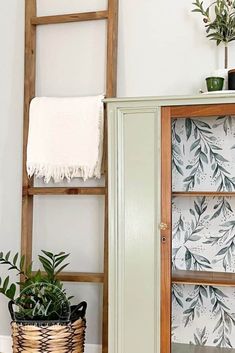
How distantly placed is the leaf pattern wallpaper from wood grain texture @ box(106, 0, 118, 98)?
48cm

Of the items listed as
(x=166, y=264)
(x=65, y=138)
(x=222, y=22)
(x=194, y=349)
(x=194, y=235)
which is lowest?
(x=194, y=349)

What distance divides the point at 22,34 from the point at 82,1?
0.38m

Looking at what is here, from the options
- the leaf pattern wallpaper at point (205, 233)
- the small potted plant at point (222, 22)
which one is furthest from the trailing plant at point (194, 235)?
the small potted plant at point (222, 22)

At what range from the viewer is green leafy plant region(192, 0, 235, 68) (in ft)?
8.49

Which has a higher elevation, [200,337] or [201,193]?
[201,193]

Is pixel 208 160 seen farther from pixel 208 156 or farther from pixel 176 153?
pixel 176 153

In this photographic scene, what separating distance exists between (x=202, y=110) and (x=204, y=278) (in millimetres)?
737

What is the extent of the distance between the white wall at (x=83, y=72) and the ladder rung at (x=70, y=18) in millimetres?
57

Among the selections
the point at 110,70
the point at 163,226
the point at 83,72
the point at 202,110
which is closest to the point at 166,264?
the point at 163,226

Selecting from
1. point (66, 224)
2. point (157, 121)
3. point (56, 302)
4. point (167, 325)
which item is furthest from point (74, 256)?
point (157, 121)

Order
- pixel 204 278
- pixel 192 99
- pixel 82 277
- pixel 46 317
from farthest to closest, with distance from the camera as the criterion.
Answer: pixel 82 277, pixel 46 317, pixel 204 278, pixel 192 99

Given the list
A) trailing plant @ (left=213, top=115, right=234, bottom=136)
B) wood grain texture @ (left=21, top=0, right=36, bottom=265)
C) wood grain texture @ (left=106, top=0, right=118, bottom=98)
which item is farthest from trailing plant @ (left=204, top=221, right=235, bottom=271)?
wood grain texture @ (left=21, top=0, right=36, bottom=265)

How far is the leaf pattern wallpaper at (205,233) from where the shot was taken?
8.57ft

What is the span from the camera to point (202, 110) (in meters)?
2.37
